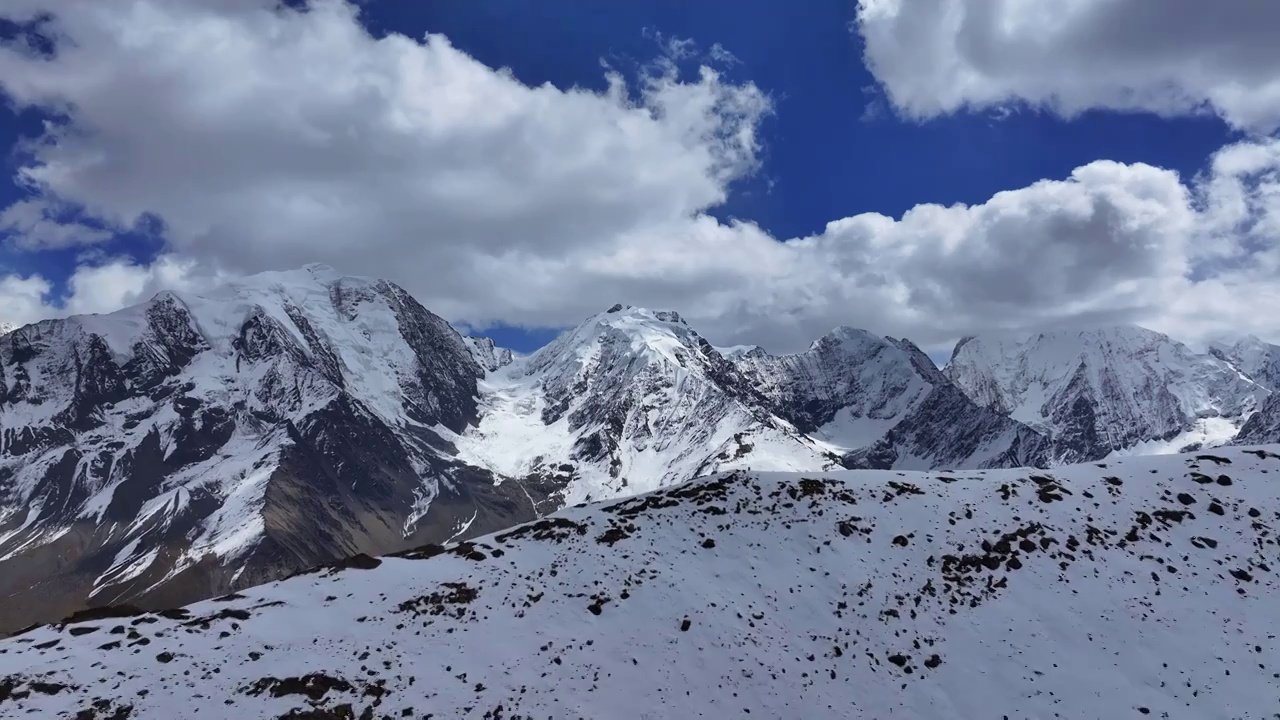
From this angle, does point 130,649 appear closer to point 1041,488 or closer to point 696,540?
point 696,540

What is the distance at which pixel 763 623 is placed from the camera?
3488 centimetres

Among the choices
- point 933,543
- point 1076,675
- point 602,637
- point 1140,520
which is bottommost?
point 602,637

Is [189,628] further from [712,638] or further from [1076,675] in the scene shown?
[1076,675]

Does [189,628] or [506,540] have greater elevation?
[506,540]

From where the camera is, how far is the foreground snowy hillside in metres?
29.4

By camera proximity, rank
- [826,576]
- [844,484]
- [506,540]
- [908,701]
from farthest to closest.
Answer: [844,484] < [506,540] < [826,576] < [908,701]

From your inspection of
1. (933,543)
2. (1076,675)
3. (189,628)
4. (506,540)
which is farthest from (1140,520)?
(189,628)

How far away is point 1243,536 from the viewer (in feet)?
133

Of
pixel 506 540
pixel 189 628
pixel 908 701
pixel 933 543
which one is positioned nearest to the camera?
pixel 908 701

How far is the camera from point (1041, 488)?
4675cm

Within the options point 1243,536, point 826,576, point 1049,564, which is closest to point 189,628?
point 826,576

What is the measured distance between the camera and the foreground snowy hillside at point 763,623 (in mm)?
29438

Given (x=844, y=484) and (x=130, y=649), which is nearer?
(x=130, y=649)

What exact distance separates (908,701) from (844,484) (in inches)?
732
